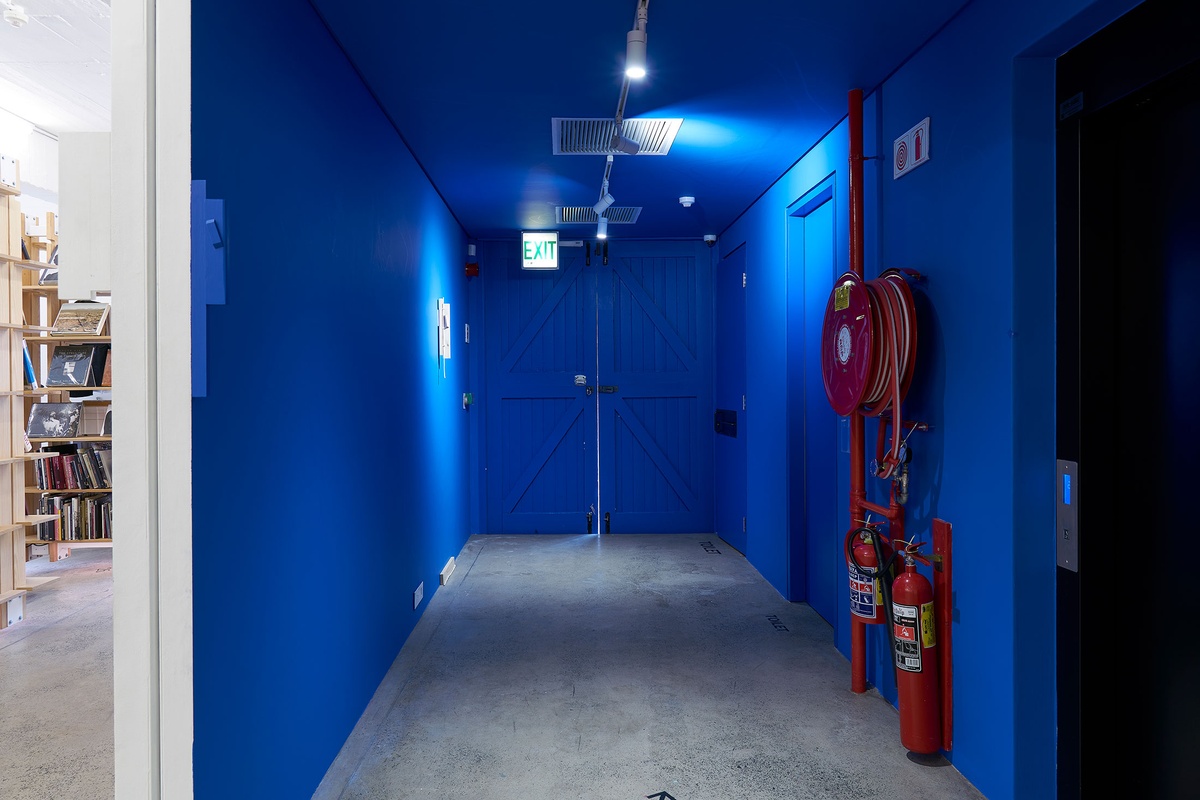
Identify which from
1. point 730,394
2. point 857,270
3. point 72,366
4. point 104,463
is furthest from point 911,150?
point 104,463

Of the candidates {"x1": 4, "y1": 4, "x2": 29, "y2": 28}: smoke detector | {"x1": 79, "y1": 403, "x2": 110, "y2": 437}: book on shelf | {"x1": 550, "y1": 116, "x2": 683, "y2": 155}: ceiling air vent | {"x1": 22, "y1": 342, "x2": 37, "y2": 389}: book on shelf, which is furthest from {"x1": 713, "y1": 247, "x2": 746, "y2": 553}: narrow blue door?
{"x1": 22, "y1": 342, "x2": 37, "y2": 389}: book on shelf

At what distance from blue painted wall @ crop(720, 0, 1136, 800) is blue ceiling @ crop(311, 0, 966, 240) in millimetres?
357

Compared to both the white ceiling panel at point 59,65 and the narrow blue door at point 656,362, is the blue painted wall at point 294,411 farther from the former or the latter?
the narrow blue door at point 656,362

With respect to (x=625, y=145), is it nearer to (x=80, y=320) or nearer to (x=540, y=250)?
(x=540, y=250)

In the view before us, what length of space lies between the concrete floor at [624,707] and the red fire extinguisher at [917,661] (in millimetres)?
139

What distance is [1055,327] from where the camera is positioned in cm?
222

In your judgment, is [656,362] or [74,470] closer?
[74,470]

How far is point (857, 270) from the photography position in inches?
126

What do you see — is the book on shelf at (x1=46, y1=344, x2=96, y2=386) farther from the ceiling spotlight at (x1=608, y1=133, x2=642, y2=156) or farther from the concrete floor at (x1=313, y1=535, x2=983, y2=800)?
the ceiling spotlight at (x1=608, y1=133, x2=642, y2=156)

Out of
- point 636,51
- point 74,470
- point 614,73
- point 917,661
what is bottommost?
point 917,661

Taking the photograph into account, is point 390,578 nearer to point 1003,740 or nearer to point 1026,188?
point 1003,740

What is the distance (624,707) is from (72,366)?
5034 millimetres

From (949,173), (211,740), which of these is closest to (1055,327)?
(949,173)

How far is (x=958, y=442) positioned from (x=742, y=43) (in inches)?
69.0
